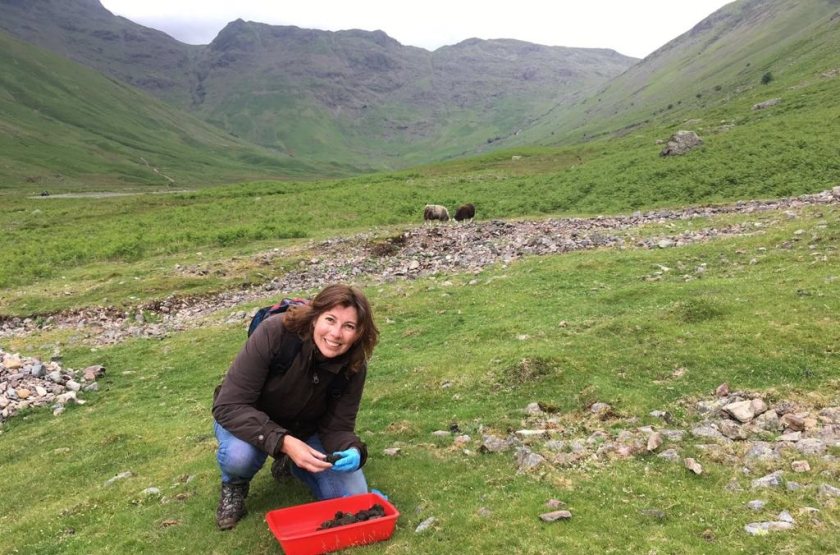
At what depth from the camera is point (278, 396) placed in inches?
312

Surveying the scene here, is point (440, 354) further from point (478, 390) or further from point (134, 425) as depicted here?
point (134, 425)

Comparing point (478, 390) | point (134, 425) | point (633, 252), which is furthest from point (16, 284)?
point (633, 252)

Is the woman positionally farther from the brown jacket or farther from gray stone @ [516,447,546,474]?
gray stone @ [516,447,546,474]

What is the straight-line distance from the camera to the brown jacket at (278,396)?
7564 millimetres

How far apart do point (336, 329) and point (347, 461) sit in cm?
182

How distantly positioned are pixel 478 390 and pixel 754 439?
219 inches

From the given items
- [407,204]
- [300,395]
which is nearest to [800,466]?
[300,395]

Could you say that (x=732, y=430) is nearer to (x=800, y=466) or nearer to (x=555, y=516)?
(x=800, y=466)

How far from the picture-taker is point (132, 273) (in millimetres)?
33344

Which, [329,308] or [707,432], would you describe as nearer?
[329,308]

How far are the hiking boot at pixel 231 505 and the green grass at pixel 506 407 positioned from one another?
182mm

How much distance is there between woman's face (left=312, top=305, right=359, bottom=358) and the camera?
24.3ft

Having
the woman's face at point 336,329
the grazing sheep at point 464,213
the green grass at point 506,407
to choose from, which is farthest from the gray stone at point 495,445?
the grazing sheep at point 464,213

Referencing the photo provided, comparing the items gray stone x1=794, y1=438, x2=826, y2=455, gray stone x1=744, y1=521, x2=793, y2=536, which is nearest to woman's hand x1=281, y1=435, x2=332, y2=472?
gray stone x1=744, y1=521, x2=793, y2=536
